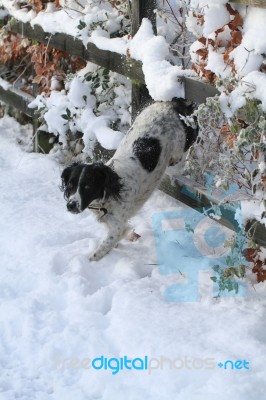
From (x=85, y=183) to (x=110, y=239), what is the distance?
0.48m

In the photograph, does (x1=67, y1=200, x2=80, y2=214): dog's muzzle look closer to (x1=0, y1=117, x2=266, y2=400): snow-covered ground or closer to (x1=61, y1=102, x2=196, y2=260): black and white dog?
(x1=61, y1=102, x2=196, y2=260): black and white dog

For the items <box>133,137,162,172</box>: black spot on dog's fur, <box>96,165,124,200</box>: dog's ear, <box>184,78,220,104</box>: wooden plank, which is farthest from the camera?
<box>133,137,162,172</box>: black spot on dog's fur

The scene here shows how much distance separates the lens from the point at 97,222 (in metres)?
4.77

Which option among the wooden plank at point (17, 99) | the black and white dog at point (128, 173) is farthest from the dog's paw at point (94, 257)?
the wooden plank at point (17, 99)

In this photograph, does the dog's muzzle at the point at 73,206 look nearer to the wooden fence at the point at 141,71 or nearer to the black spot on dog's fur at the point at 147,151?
the black spot on dog's fur at the point at 147,151

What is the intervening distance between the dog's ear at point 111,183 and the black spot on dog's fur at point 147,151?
28cm

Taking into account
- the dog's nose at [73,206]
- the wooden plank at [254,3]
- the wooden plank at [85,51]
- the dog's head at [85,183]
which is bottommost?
the dog's nose at [73,206]

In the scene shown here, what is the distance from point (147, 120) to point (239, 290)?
1.53 metres

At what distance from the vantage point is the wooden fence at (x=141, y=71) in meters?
3.93

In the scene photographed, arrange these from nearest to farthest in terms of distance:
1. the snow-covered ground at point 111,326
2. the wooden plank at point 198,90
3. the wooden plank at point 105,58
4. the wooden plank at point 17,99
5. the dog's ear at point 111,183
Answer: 1. the snow-covered ground at point 111,326
2. the wooden plank at point 198,90
3. the wooden plank at point 105,58
4. the dog's ear at point 111,183
5. the wooden plank at point 17,99

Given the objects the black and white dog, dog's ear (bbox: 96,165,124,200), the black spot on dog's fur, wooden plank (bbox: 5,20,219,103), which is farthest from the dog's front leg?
wooden plank (bbox: 5,20,219,103)

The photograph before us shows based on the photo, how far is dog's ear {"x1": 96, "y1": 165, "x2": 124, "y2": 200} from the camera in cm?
425

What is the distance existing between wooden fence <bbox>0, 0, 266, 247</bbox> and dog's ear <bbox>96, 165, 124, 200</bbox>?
54 centimetres

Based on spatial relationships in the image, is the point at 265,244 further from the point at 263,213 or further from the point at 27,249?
the point at 27,249
